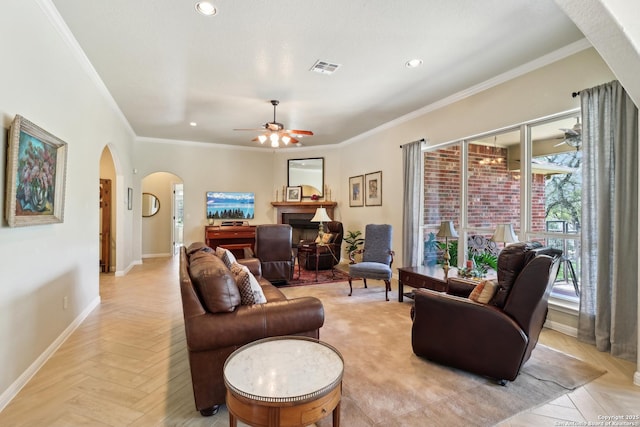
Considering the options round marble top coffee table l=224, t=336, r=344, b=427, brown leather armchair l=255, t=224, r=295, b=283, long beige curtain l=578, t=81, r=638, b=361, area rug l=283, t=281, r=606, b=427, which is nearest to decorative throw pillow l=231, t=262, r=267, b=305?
round marble top coffee table l=224, t=336, r=344, b=427

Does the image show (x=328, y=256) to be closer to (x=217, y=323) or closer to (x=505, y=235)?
(x=505, y=235)

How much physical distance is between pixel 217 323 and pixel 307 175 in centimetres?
633

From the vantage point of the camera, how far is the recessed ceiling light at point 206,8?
2445 millimetres

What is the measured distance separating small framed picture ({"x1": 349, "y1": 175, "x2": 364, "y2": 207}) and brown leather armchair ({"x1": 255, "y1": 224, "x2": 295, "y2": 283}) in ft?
7.57

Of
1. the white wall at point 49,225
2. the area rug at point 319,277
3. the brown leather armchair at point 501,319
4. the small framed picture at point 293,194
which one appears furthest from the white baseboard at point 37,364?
the small framed picture at point 293,194

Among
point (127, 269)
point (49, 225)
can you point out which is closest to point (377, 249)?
point (49, 225)

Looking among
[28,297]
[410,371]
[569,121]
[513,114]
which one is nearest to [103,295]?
[28,297]

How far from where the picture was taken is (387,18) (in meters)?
2.64

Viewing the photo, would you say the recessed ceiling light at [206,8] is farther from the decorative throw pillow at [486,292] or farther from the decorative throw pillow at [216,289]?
the decorative throw pillow at [486,292]

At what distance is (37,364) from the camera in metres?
2.42

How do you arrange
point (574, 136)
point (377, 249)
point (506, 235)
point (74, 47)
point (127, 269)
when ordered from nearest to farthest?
point (74, 47)
point (574, 136)
point (506, 235)
point (377, 249)
point (127, 269)

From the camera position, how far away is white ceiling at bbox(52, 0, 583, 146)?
2531 mm

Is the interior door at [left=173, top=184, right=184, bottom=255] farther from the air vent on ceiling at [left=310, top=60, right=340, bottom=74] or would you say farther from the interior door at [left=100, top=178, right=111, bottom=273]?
the air vent on ceiling at [left=310, top=60, right=340, bottom=74]

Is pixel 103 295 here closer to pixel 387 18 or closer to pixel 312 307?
pixel 312 307
